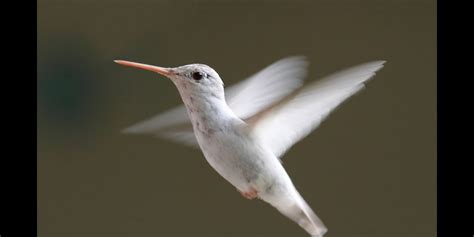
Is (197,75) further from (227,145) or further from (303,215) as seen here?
(303,215)

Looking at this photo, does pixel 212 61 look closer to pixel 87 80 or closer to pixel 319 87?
pixel 87 80

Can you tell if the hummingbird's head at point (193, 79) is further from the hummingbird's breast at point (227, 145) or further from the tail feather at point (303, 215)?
the tail feather at point (303, 215)

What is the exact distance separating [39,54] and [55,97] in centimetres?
14

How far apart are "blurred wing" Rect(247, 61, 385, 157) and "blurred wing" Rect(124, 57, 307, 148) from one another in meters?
0.02

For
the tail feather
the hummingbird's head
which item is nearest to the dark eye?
the hummingbird's head

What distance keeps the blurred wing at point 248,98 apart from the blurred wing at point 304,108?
23mm

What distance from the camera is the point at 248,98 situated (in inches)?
32.7

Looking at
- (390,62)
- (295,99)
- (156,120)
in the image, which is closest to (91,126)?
(390,62)

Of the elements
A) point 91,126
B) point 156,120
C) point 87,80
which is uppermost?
point 156,120

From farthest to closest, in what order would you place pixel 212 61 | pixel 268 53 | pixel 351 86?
1. pixel 268 53
2. pixel 212 61
3. pixel 351 86

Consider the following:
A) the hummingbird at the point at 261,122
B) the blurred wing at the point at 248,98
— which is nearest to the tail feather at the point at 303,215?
the hummingbird at the point at 261,122

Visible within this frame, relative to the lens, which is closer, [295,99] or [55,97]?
[295,99]

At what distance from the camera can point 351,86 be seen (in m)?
0.63

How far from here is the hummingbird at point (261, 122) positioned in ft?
2.11
